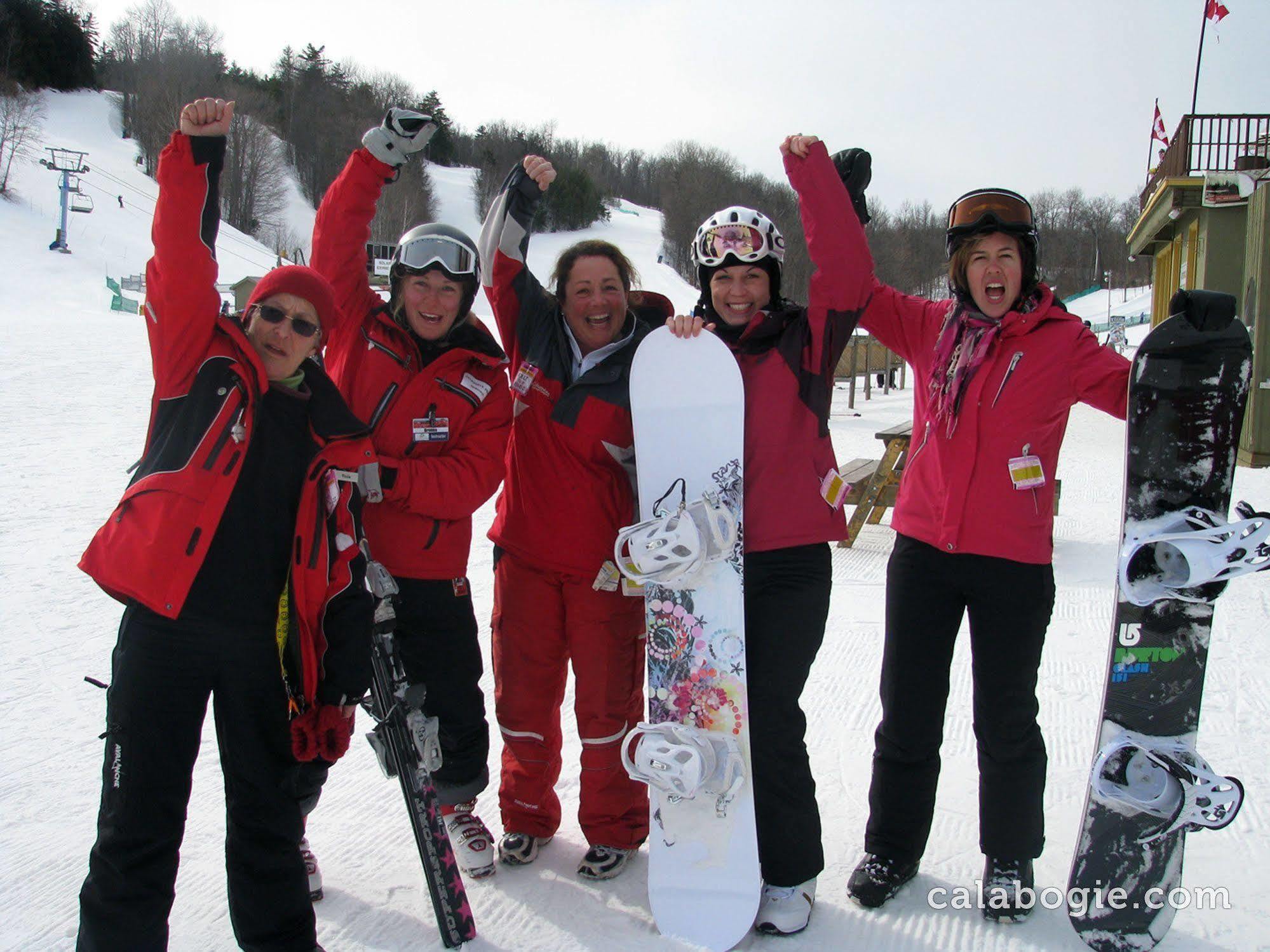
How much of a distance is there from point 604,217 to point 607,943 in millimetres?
60843

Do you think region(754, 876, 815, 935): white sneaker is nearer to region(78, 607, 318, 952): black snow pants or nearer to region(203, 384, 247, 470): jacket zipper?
region(78, 607, 318, 952): black snow pants

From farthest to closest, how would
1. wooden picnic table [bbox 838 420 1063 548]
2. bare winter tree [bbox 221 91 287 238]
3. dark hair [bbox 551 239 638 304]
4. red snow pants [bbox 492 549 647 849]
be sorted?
1. bare winter tree [bbox 221 91 287 238]
2. wooden picnic table [bbox 838 420 1063 548]
3. dark hair [bbox 551 239 638 304]
4. red snow pants [bbox 492 549 647 849]

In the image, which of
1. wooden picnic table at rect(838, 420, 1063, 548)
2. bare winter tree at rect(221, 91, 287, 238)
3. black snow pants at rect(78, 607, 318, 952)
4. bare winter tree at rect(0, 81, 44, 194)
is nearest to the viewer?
black snow pants at rect(78, 607, 318, 952)

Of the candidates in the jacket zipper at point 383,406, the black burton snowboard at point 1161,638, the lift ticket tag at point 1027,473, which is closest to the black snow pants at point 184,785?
the jacket zipper at point 383,406

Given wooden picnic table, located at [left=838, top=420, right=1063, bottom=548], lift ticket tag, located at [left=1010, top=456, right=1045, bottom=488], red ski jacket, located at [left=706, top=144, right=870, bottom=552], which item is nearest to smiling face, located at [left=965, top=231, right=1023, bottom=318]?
red ski jacket, located at [left=706, top=144, right=870, bottom=552]

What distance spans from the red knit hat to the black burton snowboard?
1.90 metres

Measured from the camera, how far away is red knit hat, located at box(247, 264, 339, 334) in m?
1.92

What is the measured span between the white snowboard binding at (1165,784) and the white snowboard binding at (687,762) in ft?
2.94

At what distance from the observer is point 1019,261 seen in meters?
2.17

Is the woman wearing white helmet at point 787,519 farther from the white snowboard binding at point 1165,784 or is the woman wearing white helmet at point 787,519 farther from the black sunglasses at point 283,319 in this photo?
the black sunglasses at point 283,319

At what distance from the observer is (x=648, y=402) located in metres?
2.31

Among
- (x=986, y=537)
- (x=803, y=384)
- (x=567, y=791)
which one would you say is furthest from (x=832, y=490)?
(x=567, y=791)

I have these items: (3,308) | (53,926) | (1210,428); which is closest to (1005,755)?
(1210,428)

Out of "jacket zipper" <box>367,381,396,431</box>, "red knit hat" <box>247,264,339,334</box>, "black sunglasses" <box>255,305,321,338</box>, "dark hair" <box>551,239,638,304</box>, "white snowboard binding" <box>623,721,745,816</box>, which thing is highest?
"dark hair" <box>551,239,638,304</box>
